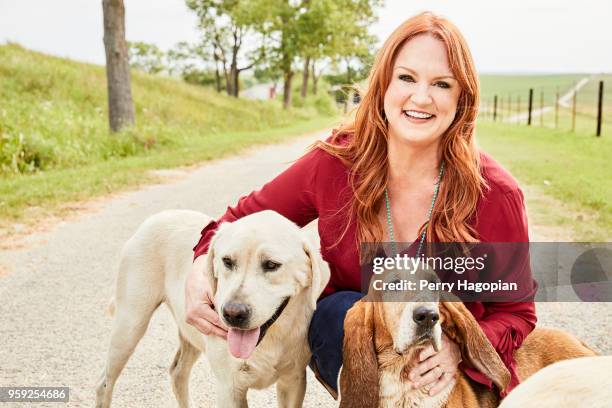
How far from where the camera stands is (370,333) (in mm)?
2383

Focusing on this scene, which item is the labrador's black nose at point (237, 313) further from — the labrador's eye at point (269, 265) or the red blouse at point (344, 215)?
the red blouse at point (344, 215)

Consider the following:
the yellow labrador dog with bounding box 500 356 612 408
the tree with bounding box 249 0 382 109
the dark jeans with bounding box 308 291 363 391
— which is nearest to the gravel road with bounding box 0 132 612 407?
the dark jeans with bounding box 308 291 363 391

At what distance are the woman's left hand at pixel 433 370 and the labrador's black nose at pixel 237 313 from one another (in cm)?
66

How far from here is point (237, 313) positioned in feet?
8.08

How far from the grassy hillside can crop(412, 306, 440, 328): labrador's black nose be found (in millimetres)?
2388

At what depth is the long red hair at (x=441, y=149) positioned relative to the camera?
9.30 feet

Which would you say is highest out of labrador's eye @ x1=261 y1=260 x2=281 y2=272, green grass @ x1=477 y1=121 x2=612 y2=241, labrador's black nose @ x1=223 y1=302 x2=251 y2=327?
labrador's eye @ x1=261 y1=260 x2=281 y2=272

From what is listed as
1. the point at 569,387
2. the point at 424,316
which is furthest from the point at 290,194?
the point at 569,387

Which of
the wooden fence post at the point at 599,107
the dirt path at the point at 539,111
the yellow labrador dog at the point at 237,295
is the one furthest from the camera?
the dirt path at the point at 539,111

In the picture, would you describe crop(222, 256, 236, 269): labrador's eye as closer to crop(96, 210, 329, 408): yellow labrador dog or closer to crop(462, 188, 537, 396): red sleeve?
crop(96, 210, 329, 408): yellow labrador dog

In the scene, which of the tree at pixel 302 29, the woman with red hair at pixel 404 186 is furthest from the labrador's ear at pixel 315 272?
the tree at pixel 302 29

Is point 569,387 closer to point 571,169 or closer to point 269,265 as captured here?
point 269,265

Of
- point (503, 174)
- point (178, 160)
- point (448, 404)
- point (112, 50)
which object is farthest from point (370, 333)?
point (112, 50)

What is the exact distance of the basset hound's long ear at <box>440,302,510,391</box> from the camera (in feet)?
7.80
